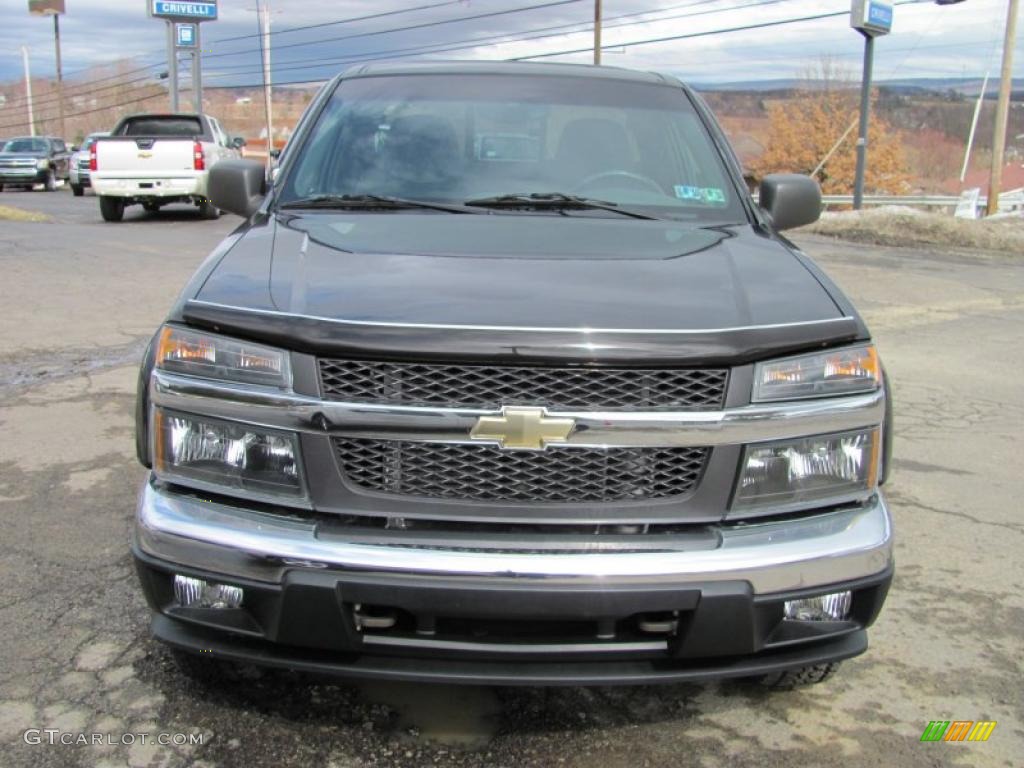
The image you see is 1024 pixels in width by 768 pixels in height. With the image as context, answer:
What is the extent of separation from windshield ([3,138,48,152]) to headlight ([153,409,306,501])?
34.5 metres

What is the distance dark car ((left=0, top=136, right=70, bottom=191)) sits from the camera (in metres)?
30.2

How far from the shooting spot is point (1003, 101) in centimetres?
2348

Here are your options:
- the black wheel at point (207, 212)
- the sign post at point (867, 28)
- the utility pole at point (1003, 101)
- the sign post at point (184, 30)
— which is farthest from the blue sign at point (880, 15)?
the sign post at point (184, 30)

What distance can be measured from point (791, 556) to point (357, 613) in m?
1.01

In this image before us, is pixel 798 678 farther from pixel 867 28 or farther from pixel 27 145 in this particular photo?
pixel 27 145

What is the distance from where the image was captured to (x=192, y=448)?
7.71 feet

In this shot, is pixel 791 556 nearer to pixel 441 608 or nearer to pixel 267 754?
pixel 441 608

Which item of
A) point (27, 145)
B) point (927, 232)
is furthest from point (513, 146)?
point (27, 145)

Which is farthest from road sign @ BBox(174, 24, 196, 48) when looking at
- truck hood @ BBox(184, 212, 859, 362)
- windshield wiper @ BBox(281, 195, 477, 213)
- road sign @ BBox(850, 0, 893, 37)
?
truck hood @ BBox(184, 212, 859, 362)

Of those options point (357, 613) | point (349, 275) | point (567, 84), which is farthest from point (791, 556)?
point (567, 84)

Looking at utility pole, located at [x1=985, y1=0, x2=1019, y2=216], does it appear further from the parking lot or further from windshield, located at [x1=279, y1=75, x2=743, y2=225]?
windshield, located at [x1=279, y1=75, x2=743, y2=225]

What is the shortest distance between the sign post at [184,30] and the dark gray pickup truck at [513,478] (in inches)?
1449

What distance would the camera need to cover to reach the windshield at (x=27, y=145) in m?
32.6

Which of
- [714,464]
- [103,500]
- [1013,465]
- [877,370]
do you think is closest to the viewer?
[714,464]
